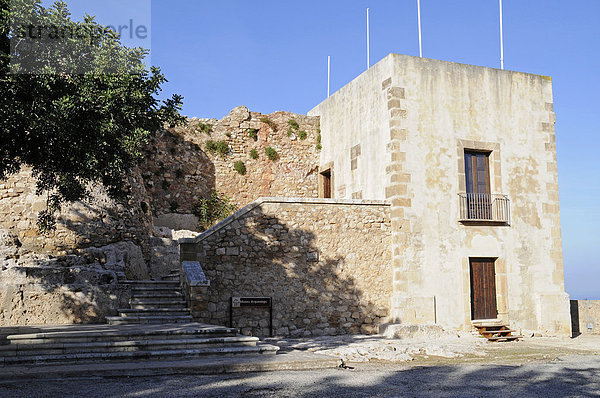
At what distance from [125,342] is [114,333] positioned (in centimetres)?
55

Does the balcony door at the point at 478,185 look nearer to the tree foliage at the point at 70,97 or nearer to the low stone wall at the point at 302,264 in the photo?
the low stone wall at the point at 302,264

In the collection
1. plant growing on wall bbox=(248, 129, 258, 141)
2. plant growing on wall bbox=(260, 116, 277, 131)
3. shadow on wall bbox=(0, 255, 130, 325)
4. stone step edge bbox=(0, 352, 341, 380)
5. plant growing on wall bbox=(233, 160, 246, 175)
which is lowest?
stone step edge bbox=(0, 352, 341, 380)

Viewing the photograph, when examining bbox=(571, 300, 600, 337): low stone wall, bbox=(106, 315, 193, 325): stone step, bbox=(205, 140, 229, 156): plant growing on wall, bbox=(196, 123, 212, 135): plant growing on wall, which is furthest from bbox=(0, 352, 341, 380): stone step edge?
bbox=(571, 300, 600, 337): low stone wall

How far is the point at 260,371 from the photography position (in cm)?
810

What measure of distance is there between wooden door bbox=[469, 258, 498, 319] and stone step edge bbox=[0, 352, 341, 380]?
6963 millimetres

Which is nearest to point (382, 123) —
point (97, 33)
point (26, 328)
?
point (97, 33)

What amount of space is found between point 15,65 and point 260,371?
5764 millimetres

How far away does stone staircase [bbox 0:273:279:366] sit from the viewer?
8.18 m

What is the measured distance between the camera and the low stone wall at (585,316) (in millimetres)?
16750

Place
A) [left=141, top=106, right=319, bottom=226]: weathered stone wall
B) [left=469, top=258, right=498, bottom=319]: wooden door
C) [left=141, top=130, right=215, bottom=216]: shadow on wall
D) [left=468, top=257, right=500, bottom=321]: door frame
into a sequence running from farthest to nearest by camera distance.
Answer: [left=141, top=106, right=319, bottom=226]: weathered stone wall < [left=141, top=130, right=215, bottom=216]: shadow on wall < [left=469, top=258, right=498, bottom=319]: wooden door < [left=468, top=257, right=500, bottom=321]: door frame

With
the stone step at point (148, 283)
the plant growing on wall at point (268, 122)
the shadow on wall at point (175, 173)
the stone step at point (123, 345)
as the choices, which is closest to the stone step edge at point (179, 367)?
the stone step at point (123, 345)

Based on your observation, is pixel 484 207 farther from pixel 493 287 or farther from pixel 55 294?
pixel 55 294

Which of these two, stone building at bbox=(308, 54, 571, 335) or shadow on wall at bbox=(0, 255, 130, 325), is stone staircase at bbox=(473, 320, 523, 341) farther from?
shadow on wall at bbox=(0, 255, 130, 325)

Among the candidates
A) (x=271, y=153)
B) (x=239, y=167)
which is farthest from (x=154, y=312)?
(x=271, y=153)
